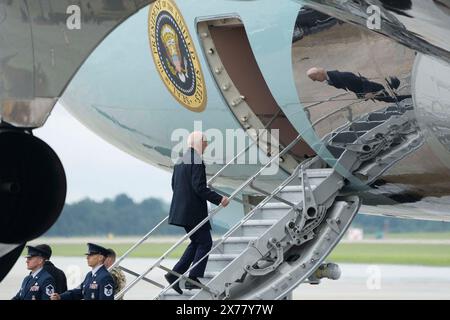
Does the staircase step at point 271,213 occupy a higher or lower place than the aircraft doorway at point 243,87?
lower

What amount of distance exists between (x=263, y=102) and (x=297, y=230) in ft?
4.26

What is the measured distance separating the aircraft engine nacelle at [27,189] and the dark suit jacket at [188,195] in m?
2.24

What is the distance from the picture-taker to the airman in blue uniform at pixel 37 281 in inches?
420

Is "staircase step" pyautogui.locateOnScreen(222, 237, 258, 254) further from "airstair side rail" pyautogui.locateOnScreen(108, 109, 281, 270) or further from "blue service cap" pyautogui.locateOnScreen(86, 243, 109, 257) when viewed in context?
"blue service cap" pyautogui.locateOnScreen(86, 243, 109, 257)

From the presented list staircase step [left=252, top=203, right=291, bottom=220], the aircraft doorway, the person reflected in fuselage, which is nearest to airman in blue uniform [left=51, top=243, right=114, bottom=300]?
staircase step [left=252, top=203, right=291, bottom=220]

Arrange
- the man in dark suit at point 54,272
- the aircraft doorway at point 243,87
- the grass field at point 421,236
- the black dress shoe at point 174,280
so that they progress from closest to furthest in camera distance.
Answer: the black dress shoe at point 174,280, the man in dark suit at point 54,272, the aircraft doorway at point 243,87, the grass field at point 421,236

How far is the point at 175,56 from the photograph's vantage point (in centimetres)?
1159

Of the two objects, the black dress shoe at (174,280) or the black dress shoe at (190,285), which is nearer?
the black dress shoe at (190,285)

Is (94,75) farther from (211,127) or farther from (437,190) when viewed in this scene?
(437,190)

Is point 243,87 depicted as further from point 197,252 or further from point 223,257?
point 197,252

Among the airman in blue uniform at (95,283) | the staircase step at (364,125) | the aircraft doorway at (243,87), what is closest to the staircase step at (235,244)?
the aircraft doorway at (243,87)

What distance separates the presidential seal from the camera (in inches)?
447

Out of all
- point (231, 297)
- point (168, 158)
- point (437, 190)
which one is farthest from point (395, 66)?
point (168, 158)

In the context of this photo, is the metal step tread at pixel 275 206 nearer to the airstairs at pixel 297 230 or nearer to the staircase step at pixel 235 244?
the airstairs at pixel 297 230
